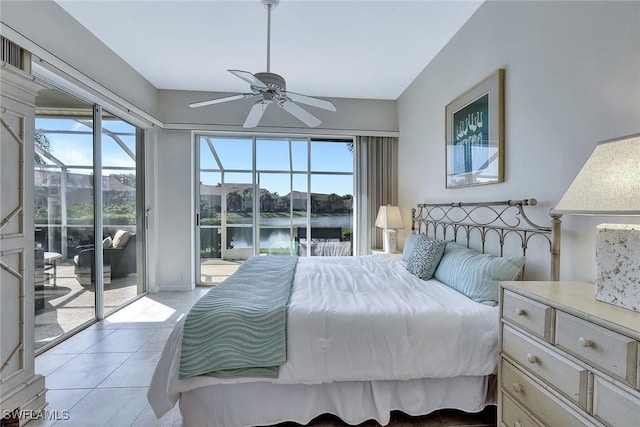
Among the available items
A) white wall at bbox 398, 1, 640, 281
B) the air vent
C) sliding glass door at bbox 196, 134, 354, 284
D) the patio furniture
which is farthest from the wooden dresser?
the patio furniture

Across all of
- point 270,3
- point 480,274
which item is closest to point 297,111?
point 270,3

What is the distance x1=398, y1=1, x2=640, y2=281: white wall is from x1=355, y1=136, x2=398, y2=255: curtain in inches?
70.5

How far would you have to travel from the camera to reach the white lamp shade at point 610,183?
1000 millimetres

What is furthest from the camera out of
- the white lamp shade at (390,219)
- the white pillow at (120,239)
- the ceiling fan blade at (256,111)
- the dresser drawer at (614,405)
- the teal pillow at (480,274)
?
the white lamp shade at (390,219)

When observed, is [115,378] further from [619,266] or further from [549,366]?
[619,266]

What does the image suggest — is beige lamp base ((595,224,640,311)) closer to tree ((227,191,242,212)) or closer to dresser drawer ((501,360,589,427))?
dresser drawer ((501,360,589,427))

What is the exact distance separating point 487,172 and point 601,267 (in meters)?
1.31

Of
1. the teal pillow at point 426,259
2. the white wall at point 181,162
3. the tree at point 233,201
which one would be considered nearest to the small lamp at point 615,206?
the teal pillow at point 426,259

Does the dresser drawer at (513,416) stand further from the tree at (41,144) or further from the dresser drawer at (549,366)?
the tree at (41,144)

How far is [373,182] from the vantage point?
4.48 meters

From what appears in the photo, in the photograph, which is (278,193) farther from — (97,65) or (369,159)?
(97,65)

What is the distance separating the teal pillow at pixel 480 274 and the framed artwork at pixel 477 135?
666 millimetres

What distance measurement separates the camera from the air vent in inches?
75.3

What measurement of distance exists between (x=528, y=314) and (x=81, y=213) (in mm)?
3751
